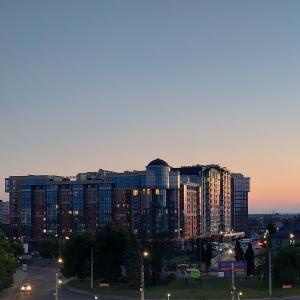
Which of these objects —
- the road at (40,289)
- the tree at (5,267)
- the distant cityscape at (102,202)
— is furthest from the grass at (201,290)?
the distant cityscape at (102,202)

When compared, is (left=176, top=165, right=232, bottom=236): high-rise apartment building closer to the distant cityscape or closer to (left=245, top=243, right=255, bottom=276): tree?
the distant cityscape

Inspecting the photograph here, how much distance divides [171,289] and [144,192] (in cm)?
7743

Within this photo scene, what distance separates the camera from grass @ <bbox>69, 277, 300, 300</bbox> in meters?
52.3

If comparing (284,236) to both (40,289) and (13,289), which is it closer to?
(40,289)

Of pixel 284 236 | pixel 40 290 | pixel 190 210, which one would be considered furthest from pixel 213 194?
pixel 40 290

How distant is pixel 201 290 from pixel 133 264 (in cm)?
653

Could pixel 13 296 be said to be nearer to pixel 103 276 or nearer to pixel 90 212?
pixel 103 276

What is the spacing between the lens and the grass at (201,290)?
52.3 metres

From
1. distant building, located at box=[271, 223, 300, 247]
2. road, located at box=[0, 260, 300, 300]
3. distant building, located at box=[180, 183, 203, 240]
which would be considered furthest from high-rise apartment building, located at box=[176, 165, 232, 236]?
road, located at box=[0, 260, 300, 300]

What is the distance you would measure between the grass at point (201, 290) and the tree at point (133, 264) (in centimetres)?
89

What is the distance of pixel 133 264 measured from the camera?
59.0 metres

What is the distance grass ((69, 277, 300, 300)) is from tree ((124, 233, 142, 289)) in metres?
0.89

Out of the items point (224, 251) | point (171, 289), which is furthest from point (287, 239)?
point (171, 289)

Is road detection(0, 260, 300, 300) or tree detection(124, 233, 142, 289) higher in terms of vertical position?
tree detection(124, 233, 142, 289)
